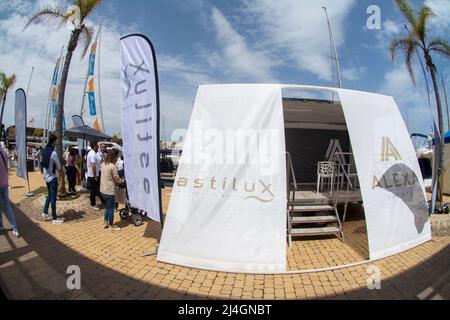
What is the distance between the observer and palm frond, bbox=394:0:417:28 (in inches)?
260

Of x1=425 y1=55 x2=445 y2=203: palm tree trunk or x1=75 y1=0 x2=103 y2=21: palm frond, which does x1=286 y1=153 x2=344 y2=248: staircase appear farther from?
x1=75 y1=0 x2=103 y2=21: palm frond

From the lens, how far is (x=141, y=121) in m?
3.88

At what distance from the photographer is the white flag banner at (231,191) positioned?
367cm

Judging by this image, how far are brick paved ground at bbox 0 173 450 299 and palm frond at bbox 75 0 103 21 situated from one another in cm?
612

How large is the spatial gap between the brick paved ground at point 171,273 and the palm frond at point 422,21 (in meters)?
5.49

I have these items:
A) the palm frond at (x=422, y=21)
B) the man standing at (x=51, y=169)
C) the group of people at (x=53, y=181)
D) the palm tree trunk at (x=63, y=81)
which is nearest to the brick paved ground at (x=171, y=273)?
the group of people at (x=53, y=181)

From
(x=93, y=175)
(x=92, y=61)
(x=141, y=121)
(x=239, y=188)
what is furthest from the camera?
(x=92, y=61)

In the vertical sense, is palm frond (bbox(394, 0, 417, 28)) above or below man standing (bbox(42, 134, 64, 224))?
above

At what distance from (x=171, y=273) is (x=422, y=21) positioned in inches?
350

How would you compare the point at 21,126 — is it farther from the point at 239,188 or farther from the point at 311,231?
the point at 311,231

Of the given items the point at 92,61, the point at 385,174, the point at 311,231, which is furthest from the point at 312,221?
the point at 92,61

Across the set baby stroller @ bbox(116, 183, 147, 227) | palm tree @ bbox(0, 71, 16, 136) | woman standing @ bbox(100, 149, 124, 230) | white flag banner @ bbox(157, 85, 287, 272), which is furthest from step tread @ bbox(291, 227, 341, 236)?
palm tree @ bbox(0, 71, 16, 136)
